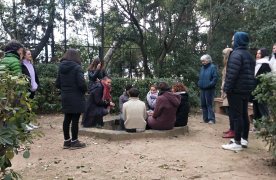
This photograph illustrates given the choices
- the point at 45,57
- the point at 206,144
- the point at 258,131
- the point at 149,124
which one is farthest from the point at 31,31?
the point at 258,131

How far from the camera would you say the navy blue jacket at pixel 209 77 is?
8.60m

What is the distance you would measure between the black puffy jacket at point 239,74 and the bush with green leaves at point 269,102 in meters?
0.54

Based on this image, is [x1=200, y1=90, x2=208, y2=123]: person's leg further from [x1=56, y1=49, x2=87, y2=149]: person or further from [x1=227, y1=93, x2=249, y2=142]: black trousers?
[x1=56, y1=49, x2=87, y2=149]: person

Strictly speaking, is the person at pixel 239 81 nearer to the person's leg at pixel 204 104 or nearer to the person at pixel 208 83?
the person at pixel 208 83

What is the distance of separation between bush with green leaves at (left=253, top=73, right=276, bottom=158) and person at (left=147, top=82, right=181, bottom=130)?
2.01 meters

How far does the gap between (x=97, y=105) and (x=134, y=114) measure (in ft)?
3.17

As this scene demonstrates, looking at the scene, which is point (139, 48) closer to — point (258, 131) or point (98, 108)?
point (98, 108)

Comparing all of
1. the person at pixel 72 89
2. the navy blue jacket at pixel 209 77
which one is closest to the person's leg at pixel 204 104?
the navy blue jacket at pixel 209 77

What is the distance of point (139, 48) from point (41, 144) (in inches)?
341

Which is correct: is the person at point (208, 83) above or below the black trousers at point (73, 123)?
above

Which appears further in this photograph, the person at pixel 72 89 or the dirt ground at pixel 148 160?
the person at pixel 72 89

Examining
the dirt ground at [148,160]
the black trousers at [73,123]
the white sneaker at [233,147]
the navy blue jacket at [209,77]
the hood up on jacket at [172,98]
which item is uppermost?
the navy blue jacket at [209,77]

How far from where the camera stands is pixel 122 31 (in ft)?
47.3

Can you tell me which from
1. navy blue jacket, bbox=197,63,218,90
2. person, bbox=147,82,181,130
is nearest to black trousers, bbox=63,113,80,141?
person, bbox=147,82,181,130
